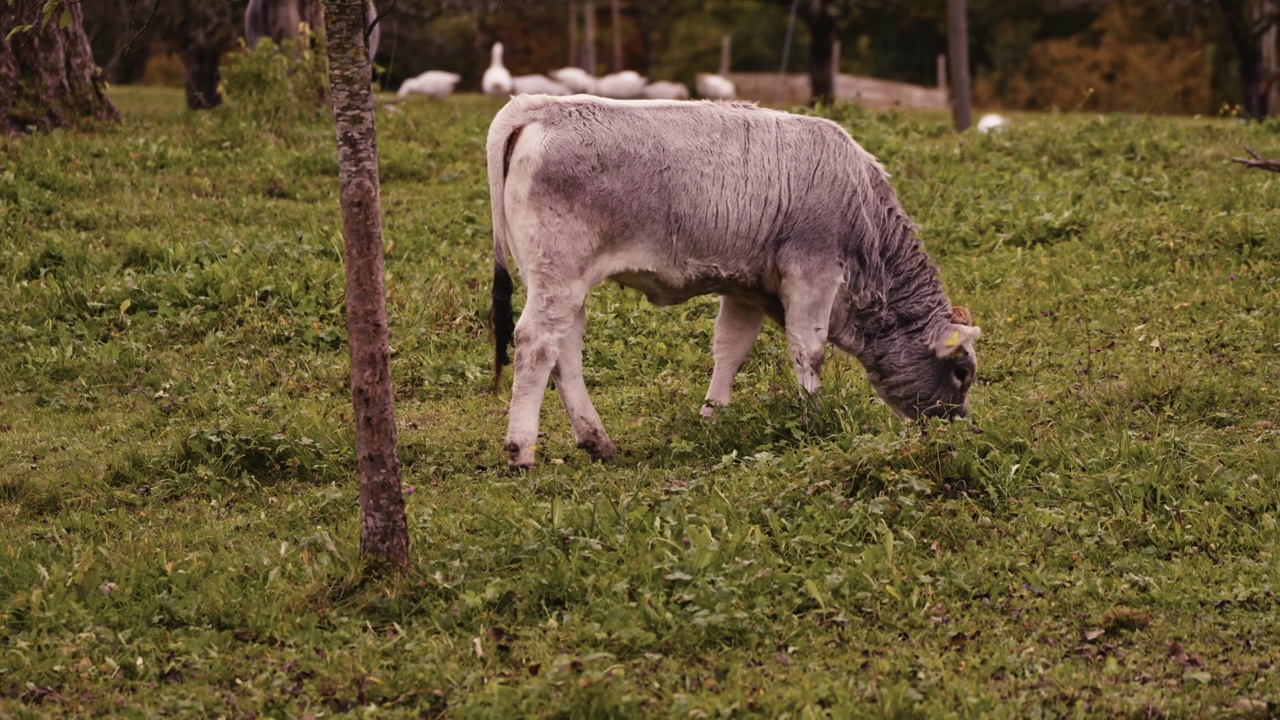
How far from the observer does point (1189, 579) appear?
6.15m

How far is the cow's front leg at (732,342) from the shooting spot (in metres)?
8.85

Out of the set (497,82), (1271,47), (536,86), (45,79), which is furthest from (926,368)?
(1271,47)

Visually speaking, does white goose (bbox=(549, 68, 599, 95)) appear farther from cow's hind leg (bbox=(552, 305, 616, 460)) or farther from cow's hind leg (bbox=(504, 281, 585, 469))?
cow's hind leg (bbox=(504, 281, 585, 469))

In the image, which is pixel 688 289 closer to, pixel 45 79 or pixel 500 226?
pixel 500 226

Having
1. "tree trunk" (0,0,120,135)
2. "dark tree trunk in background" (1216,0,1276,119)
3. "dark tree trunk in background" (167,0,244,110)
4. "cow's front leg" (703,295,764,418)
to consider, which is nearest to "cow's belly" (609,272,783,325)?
"cow's front leg" (703,295,764,418)

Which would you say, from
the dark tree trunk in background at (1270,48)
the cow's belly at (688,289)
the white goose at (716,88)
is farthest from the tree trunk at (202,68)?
the dark tree trunk in background at (1270,48)

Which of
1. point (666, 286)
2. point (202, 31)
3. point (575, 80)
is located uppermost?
point (202, 31)

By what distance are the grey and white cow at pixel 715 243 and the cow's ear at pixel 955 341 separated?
0.01 m

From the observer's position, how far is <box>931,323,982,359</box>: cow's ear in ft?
27.7

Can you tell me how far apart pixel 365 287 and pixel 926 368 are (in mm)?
4014

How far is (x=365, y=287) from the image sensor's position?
19.7 feet

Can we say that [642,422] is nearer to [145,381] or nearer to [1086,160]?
[145,381]

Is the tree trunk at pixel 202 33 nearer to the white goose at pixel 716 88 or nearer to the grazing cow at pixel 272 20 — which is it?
the grazing cow at pixel 272 20

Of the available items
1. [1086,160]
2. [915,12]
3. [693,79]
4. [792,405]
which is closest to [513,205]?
[792,405]
